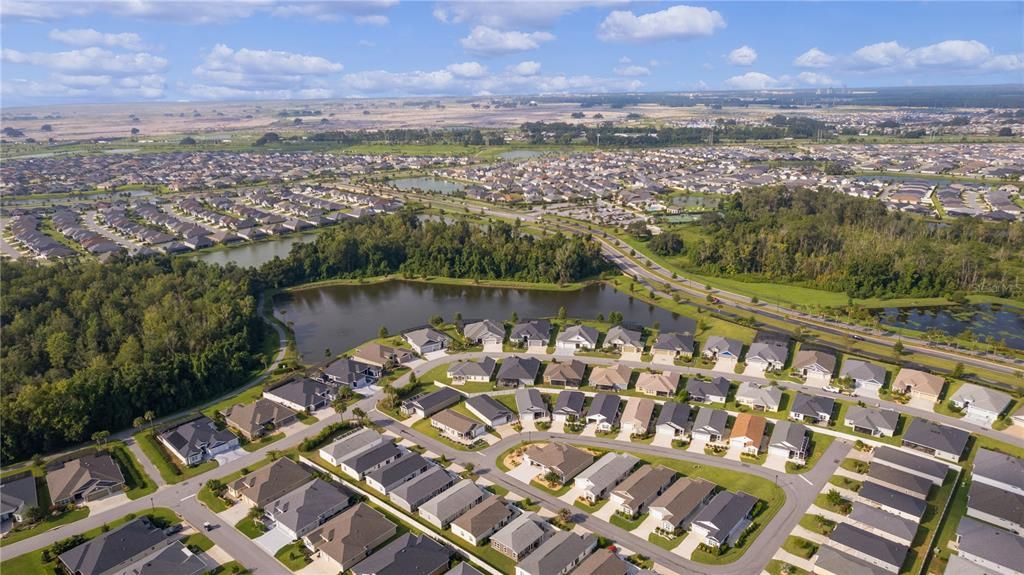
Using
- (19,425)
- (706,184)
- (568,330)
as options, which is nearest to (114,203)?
(19,425)

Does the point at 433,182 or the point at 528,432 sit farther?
the point at 433,182

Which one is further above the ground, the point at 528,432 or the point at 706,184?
the point at 706,184

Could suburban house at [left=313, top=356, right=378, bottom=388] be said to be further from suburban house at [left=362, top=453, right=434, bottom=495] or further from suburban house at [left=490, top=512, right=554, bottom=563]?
suburban house at [left=490, top=512, right=554, bottom=563]

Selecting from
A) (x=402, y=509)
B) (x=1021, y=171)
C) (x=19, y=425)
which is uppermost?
(x=1021, y=171)

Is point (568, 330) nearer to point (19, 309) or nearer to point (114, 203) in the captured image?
point (19, 309)

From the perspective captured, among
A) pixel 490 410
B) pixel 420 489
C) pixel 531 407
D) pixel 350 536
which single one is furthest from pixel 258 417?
pixel 531 407

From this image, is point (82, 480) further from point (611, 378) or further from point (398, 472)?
point (611, 378)

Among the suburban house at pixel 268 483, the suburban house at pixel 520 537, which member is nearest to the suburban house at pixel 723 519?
the suburban house at pixel 520 537
